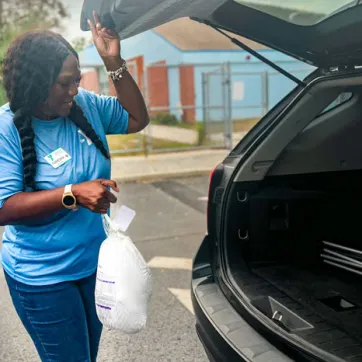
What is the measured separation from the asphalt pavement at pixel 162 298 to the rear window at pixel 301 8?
2.00m

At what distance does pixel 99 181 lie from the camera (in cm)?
176

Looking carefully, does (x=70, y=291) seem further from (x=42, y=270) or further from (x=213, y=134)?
(x=213, y=134)

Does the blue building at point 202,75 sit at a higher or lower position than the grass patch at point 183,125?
higher

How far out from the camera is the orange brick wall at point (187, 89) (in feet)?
48.3

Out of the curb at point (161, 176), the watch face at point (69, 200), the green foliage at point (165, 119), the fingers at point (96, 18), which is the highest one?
the fingers at point (96, 18)

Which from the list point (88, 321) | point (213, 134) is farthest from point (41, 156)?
point (213, 134)

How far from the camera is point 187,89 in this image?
50.5ft

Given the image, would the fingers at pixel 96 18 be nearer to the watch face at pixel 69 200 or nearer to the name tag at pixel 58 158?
the name tag at pixel 58 158

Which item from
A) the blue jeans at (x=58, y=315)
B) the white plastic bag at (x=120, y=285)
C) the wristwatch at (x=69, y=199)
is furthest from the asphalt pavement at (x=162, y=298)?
the wristwatch at (x=69, y=199)

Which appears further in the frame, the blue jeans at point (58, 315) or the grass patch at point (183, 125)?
the grass patch at point (183, 125)

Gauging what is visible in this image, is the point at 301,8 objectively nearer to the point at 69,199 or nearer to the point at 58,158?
the point at 58,158

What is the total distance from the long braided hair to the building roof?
17875 mm

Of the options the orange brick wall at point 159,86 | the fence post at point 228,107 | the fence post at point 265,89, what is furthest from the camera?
the orange brick wall at point 159,86

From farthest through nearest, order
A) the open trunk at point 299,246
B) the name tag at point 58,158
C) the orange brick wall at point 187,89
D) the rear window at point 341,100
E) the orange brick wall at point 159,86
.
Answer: the orange brick wall at point 187,89
the orange brick wall at point 159,86
the rear window at point 341,100
the open trunk at point 299,246
the name tag at point 58,158
